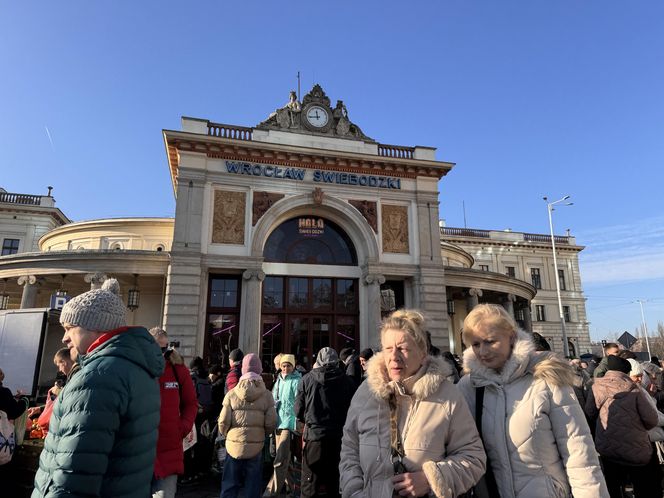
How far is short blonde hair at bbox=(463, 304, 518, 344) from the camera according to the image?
2.76 m

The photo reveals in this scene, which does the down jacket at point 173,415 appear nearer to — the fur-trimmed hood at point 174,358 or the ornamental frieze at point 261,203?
the fur-trimmed hood at point 174,358

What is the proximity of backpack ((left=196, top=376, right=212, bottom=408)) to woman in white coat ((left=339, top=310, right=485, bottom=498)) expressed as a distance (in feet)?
19.0

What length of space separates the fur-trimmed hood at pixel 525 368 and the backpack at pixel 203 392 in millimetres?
6246

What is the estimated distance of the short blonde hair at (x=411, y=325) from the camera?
8.68ft

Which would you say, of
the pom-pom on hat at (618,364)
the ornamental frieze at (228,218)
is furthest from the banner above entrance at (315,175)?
the pom-pom on hat at (618,364)

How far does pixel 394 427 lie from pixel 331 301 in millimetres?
15811

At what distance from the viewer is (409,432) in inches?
95.4

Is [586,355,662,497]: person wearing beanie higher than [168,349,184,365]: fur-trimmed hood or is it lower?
lower

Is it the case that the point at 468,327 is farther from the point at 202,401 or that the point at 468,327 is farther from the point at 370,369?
the point at 202,401

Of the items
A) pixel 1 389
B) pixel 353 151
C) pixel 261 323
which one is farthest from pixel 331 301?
pixel 1 389

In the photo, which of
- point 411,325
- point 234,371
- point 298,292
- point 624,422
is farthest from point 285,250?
point 411,325

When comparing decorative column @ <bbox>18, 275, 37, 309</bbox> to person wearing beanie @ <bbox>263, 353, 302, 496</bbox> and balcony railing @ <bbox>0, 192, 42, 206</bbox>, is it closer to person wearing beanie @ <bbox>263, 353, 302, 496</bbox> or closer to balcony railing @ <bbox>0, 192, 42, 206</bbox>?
person wearing beanie @ <bbox>263, 353, 302, 496</bbox>

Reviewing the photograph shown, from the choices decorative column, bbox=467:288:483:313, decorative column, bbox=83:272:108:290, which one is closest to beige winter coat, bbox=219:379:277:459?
decorative column, bbox=83:272:108:290

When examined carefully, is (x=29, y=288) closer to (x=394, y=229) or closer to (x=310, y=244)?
(x=310, y=244)
